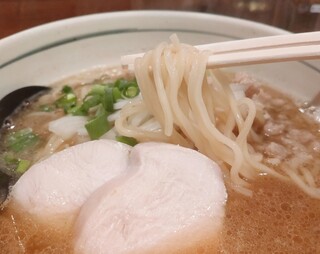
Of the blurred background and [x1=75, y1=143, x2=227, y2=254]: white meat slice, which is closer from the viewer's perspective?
[x1=75, y1=143, x2=227, y2=254]: white meat slice

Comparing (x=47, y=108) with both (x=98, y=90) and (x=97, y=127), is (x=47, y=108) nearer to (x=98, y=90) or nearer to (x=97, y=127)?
(x=98, y=90)

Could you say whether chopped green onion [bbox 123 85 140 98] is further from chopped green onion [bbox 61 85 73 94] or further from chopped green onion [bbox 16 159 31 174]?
chopped green onion [bbox 16 159 31 174]

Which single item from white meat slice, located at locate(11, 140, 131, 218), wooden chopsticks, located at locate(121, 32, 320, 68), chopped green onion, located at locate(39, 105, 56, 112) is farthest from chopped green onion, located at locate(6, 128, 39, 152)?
wooden chopsticks, located at locate(121, 32, 320, 68)

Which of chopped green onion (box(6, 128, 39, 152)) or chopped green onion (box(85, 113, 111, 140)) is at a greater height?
chopped green onion (box(85, 113, 111, 140))

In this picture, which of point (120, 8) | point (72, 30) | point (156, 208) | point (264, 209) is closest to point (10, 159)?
point (156, 208)

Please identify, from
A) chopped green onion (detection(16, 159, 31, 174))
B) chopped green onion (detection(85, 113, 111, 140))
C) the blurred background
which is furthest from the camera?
the blurred background
